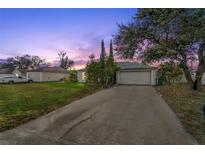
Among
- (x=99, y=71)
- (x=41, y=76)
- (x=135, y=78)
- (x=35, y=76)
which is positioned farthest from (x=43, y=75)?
(x=99, y=71)

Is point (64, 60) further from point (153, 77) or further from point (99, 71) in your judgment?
point (99, 71)

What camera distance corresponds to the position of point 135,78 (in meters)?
24.0

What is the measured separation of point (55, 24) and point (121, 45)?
29.1ft

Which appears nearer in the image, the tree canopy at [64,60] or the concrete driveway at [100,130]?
the concrete driveway at [100,130]

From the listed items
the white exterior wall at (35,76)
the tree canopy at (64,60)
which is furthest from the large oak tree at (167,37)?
the tree canopy at (64,60)

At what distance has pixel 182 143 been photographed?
4.25 metres

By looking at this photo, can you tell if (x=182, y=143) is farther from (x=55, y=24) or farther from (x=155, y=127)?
(x=55, y=24)

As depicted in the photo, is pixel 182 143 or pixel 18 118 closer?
pixel 182 143

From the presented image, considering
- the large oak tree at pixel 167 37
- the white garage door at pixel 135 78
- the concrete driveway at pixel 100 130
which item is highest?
the large oak tree at pixel 167 37

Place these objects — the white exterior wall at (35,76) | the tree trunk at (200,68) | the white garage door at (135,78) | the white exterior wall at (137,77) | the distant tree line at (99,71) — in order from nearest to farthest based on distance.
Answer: the tree trunk at (200,68)
the distant tree line at (99,71)
the white exterior wall at (137,77)
the white garage door at (135,78)
the white exterior wall at (35,76)

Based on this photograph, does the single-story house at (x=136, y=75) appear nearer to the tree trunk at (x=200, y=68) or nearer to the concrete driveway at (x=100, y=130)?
the tree trunk at (x=200, y=68)

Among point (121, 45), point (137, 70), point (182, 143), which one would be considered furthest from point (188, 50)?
point (182, 143)

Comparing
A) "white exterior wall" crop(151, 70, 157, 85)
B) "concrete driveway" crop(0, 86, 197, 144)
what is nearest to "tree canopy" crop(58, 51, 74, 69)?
"white exterior wall" crop(151, 70, 157, 85)

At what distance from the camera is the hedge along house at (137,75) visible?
74.8ft
